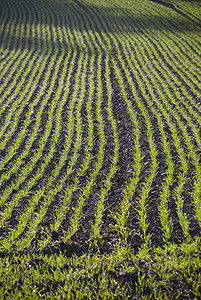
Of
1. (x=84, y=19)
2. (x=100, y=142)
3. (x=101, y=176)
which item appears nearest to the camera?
(x=101, y=176)

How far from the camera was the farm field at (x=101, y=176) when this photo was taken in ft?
13.3

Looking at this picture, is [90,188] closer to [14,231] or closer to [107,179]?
[107,179]

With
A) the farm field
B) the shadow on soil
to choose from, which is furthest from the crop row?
the shadow on soil

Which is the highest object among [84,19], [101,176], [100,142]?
[84,19]

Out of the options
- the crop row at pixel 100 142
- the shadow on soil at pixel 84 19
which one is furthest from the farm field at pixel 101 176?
the shadow on soil at pixel 84 19

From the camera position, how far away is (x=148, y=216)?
514cm

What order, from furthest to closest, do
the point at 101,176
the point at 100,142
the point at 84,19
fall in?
the point at 84,19, the point at 100,142, the point at 101,176


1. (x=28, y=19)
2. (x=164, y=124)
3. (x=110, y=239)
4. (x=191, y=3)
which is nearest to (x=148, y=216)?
(x=110, y=239)

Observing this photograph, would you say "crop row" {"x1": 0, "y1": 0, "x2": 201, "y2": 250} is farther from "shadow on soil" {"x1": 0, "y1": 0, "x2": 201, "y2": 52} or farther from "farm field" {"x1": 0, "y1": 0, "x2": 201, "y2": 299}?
"shadow on soil" {"x1": 0, "y1": 0, "x2": 201, "y2": 52}

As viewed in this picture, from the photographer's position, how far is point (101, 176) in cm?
661

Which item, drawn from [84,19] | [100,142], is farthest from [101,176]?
[84,19]

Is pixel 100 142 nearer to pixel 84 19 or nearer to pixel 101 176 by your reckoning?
pixel 101 176

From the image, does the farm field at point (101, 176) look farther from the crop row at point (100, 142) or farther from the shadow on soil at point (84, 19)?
the shadow on soil at point (84, 19)

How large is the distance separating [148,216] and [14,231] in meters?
2.69
